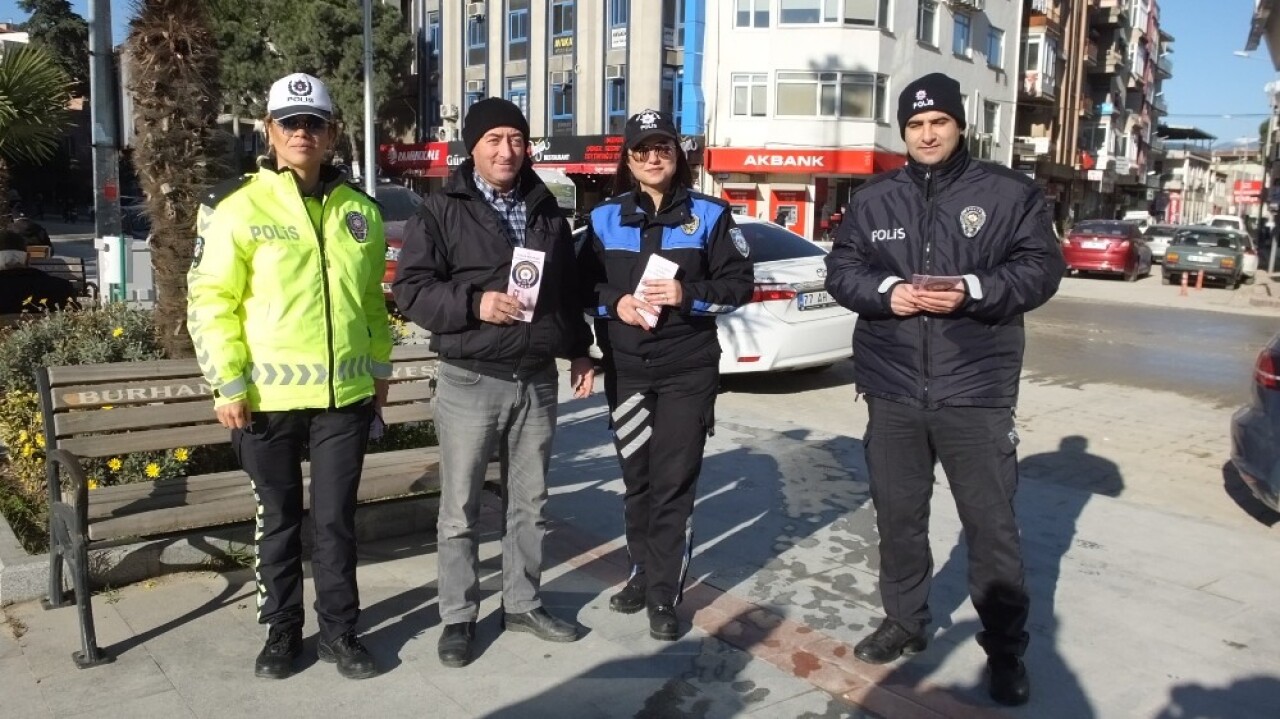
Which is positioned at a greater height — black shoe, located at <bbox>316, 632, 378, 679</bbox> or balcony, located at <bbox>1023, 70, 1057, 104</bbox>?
balcony, located at <bbox>1023, 70, 1057, 104</bbox>

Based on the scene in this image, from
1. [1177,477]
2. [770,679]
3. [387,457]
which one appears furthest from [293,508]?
[1177,477]

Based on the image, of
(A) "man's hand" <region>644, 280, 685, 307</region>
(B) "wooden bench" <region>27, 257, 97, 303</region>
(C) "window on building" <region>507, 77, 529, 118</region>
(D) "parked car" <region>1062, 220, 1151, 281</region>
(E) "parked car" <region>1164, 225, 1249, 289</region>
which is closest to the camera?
(A) "man's hand" <region>644, 280, 685, 307</region>

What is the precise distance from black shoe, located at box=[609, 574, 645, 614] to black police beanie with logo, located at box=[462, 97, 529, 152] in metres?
1.84

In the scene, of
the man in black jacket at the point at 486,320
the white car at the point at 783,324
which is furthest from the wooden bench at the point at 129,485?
the white car at the point at 783,324

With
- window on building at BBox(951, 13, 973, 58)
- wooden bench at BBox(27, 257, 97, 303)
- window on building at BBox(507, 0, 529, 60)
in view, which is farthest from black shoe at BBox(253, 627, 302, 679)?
window on building at BBox(507, 0, 529, 60)

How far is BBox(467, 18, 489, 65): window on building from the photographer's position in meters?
43.0

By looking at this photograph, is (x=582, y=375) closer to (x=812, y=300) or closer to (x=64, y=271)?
(x=812, y=300)

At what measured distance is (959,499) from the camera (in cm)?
370

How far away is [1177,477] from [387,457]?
5.26 m

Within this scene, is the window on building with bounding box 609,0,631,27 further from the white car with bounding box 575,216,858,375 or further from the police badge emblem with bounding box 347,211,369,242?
the police badge emblem with bounding box 347,211,369,242

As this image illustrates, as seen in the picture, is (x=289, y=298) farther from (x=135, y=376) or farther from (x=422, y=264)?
(x=135, y=376)

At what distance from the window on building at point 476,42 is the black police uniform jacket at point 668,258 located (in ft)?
134

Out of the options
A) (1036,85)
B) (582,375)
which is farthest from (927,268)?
(1036,85)

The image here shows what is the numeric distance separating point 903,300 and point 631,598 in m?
1.69
